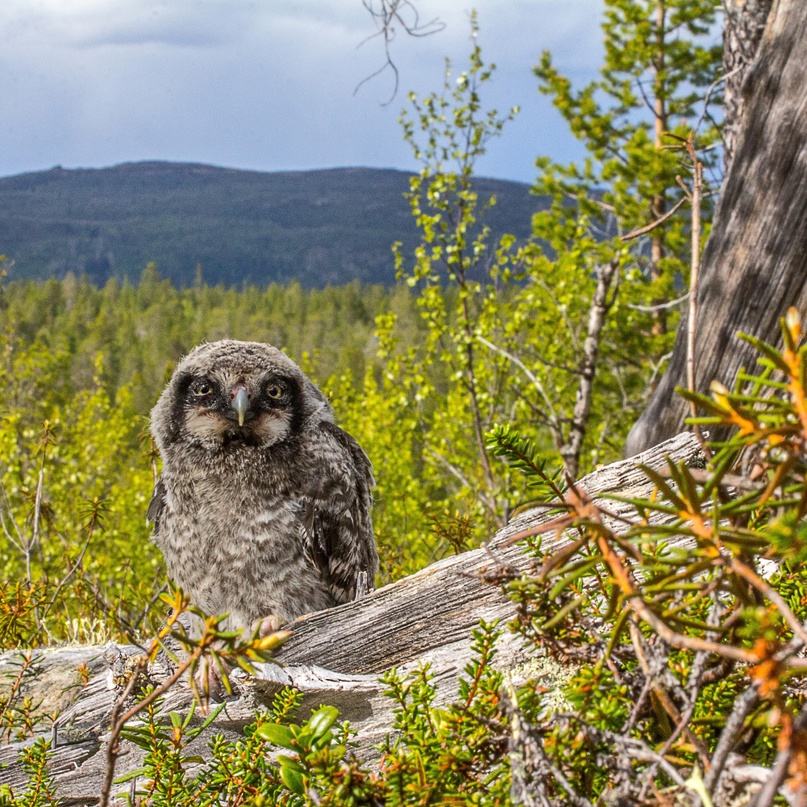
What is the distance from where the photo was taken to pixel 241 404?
358 centimetres

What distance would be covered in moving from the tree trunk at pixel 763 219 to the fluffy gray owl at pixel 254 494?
6.01 ft

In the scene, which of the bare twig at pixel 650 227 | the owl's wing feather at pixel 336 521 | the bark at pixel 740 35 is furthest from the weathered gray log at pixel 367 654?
the bark at pixel 740 35

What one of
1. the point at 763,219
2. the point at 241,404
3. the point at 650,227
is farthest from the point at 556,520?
the point at 763,219

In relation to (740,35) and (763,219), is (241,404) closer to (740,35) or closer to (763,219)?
(763,219)

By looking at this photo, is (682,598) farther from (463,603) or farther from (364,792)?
(463,603)

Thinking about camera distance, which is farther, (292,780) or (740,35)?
(740,35)

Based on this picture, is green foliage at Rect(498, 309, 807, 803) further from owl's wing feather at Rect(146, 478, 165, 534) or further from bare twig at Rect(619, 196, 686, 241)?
owl's wing feather at Rect(146, 478, 165, 534)

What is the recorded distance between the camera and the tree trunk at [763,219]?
145 inches

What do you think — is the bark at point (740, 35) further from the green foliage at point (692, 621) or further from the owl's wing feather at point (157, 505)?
the green foliage at point (692, 621)

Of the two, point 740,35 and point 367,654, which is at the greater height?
point 740,35

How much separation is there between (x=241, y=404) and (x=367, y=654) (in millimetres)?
1469

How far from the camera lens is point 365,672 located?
2473 millimetres

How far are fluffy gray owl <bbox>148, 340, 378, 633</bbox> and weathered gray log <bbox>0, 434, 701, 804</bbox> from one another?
853mm

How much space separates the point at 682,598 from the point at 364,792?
0.53m
